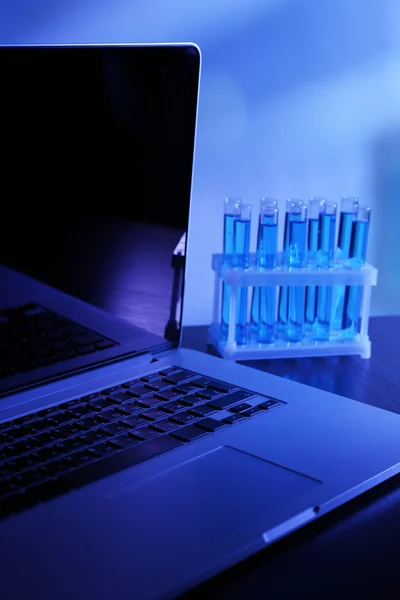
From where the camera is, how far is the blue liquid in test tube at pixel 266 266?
1021 millimetres

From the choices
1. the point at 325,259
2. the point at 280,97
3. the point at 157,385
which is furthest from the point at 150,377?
the point at 280,97

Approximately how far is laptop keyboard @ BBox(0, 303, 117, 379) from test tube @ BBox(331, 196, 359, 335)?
1.11ft

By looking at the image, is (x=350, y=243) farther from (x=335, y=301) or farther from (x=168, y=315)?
(x=168, y=315)

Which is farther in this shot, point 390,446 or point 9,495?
point 390,446

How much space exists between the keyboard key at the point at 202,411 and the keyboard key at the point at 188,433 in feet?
0.10

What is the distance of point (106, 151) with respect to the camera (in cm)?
88

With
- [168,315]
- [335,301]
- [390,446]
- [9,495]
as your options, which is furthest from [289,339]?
[9,495]

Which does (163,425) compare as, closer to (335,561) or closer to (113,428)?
(113,428)

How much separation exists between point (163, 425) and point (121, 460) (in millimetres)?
81

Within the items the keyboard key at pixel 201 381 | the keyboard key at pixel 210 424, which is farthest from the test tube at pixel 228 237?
the keyboard key at pixel 210 424

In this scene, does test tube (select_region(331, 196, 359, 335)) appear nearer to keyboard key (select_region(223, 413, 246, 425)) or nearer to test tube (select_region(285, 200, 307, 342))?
test tube (select_region(285, 200, 307, 342))

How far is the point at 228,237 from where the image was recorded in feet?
3.43

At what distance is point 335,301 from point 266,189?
0.80 ft

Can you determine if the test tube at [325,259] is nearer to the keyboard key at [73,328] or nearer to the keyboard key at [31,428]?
the keyboard key at [73,328]
